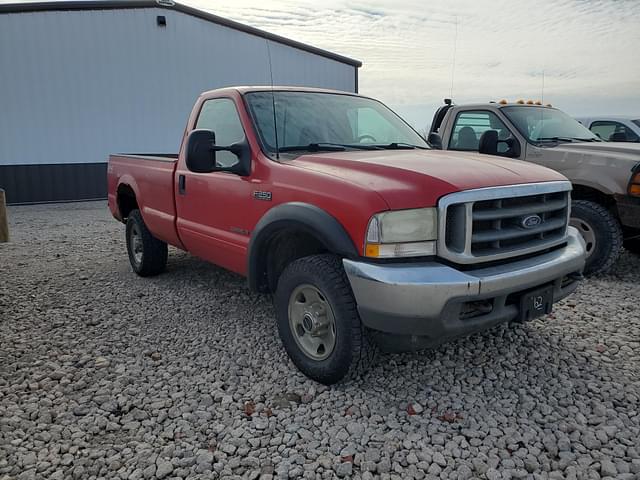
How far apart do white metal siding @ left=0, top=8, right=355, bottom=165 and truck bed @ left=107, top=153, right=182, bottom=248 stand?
25.0 feet

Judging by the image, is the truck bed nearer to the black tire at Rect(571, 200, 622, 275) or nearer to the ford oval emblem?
the ford oval emblem

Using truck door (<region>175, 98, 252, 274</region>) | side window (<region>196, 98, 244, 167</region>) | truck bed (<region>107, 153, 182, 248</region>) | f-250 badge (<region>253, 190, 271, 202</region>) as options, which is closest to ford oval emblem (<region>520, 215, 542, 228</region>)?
f-250 badge (<region>253, 190, 271, 202</region>)

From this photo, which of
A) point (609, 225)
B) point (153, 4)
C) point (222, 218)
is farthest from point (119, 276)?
point (153, 4)

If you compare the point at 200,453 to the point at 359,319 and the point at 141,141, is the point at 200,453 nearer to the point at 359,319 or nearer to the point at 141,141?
the point at 359,319

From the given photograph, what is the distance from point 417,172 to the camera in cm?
273

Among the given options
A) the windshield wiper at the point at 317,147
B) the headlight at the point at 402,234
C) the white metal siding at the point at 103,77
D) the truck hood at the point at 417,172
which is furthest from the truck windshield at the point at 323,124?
the white metal siding at the point at 103,77

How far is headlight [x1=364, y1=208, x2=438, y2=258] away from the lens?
257cm

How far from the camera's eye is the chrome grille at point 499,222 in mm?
2584

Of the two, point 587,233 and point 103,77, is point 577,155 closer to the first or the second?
point 587,233

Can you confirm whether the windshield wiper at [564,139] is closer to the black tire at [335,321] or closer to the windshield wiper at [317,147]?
the windshield wiper at [317,147]

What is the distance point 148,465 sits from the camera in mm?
2348

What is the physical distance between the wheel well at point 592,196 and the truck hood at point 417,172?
90.6 inches

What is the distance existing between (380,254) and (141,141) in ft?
38.3

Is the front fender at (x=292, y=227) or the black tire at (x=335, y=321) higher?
the front fender at (x=292, y=227)
